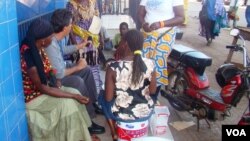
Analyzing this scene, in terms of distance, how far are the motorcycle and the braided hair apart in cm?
137

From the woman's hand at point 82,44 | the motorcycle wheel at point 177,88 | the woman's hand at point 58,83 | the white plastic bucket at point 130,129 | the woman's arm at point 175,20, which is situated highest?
the woman's arm at point 175,20

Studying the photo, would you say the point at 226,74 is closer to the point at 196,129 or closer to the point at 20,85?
the point at 196,129

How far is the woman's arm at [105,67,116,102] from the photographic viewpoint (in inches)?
94.6

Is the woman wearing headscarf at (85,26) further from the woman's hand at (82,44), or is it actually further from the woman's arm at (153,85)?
the woman's arm at (153,85)

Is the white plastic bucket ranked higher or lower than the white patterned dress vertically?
lower

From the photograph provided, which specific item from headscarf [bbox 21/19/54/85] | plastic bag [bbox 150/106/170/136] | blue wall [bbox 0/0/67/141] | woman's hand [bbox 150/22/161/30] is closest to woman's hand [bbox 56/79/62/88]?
headscarf [bbox 21/19/54/85]

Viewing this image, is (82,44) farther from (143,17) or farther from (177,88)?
(177,88)

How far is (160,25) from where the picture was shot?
335cm

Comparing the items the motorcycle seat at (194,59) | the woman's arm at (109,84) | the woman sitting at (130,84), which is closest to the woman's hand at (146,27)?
the motorcycle seat at (194,59)

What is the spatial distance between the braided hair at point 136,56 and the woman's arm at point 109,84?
18cm

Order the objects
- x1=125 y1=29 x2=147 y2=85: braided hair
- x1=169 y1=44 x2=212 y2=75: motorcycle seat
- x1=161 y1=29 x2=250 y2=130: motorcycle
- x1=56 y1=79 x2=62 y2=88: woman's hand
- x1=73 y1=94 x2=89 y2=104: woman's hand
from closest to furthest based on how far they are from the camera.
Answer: x1=125 y1=29 x2=147 y2=85: braided hair
x1=73 y1=94 x2=89 y2=104: woman's hand
x1=56 y1=79 x2=62 y2=88: woman's hand
x1=161 y1=29 x2=250 y2=130: motorcycle
x1=169 y1=44 x2=212 y2=75: motorcycle seat

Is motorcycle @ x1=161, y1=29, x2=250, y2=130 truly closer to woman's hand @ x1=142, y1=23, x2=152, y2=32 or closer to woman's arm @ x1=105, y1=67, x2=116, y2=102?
woman's hand @ x1=142, y1=23, x2=152, y2=32

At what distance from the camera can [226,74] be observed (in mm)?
3449

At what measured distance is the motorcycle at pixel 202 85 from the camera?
127 inches
